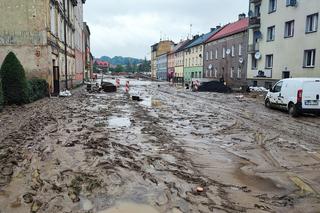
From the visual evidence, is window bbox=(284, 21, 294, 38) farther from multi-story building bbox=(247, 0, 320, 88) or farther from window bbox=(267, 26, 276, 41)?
window bbox=(267, 26, 276, 41)

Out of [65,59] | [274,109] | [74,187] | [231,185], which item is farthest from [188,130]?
[65,59]

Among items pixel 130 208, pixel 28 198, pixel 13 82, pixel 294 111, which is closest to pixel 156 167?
pixel 130 208

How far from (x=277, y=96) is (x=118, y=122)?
9.42 metres

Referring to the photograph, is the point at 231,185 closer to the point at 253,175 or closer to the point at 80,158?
the point at 253,175

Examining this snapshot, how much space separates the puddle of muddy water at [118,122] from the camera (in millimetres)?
11289

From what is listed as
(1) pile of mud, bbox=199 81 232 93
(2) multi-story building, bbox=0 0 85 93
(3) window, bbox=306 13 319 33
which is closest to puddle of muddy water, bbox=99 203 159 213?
(2) multi-story building, bbox=0 0 85 93

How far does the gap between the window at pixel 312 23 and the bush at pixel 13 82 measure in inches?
879

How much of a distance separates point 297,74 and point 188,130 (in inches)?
821

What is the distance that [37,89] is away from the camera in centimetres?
2011

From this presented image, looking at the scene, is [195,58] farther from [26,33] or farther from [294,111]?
[294,111]

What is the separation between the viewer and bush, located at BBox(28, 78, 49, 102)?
18641 mm

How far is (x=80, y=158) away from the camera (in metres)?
6.98

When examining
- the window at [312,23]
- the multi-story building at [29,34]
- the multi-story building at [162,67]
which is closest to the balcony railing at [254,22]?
the window at [312,23]

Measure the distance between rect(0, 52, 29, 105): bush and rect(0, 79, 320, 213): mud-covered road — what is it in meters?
5.65
